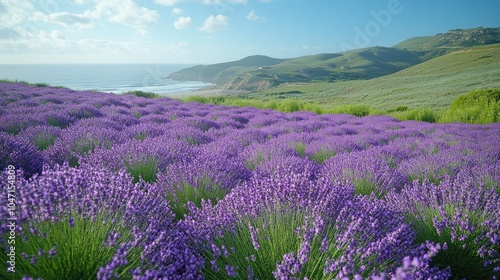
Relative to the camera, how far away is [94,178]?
1659 millimetres

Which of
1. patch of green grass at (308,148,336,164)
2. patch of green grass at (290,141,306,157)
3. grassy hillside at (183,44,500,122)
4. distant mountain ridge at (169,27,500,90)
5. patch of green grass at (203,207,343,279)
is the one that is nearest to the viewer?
patch of green grass at (203,207,343,279)

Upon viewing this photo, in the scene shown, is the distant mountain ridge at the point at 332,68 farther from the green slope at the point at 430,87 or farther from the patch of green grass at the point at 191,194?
the patch of green grass at the point at 191,194

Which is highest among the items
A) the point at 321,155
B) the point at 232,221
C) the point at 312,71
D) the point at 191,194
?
the point at 312,71

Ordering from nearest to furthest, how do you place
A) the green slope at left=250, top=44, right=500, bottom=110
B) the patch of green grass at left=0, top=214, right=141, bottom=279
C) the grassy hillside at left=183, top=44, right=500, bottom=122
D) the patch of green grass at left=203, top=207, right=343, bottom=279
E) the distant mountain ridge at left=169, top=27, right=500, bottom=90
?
the patch of green grass at left=0, top=214, right=141, bottom=279, the patch of green grass at left=203, top=207, right=343, bottom=279, the grassy hillside at left=183, top=44, right=500, bottom=122, the green slope at left=250, top=44, right=500, bottom=110, the distant mountain ridge at left=169, top=27, right=500, bottom=90

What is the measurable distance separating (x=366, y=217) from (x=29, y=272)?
5.58 ft

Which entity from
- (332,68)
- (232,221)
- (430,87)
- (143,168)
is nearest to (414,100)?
(430,87)

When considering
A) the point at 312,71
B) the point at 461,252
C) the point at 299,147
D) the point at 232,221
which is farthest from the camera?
the point at 312,71

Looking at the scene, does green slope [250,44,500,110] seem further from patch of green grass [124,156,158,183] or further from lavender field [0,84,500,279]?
patch of green grass [124,156,158,183]

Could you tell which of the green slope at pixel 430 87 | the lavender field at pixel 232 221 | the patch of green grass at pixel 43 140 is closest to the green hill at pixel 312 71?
the green slope at pixel 430 87

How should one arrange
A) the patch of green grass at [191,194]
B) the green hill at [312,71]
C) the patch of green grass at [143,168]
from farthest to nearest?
the green hill at [312,71]
the patch of green grass at [143,168]
the patch of green grass at [191,194]

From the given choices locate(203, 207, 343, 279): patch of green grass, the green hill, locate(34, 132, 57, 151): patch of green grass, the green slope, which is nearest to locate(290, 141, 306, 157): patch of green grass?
locate(203, 207, 343, 279): patch of green grass

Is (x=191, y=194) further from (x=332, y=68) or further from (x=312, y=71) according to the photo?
(x=332, y=68)

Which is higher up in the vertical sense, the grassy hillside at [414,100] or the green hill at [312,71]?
the green hill at [312,71]

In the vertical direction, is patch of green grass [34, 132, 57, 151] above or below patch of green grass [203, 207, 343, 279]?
above
